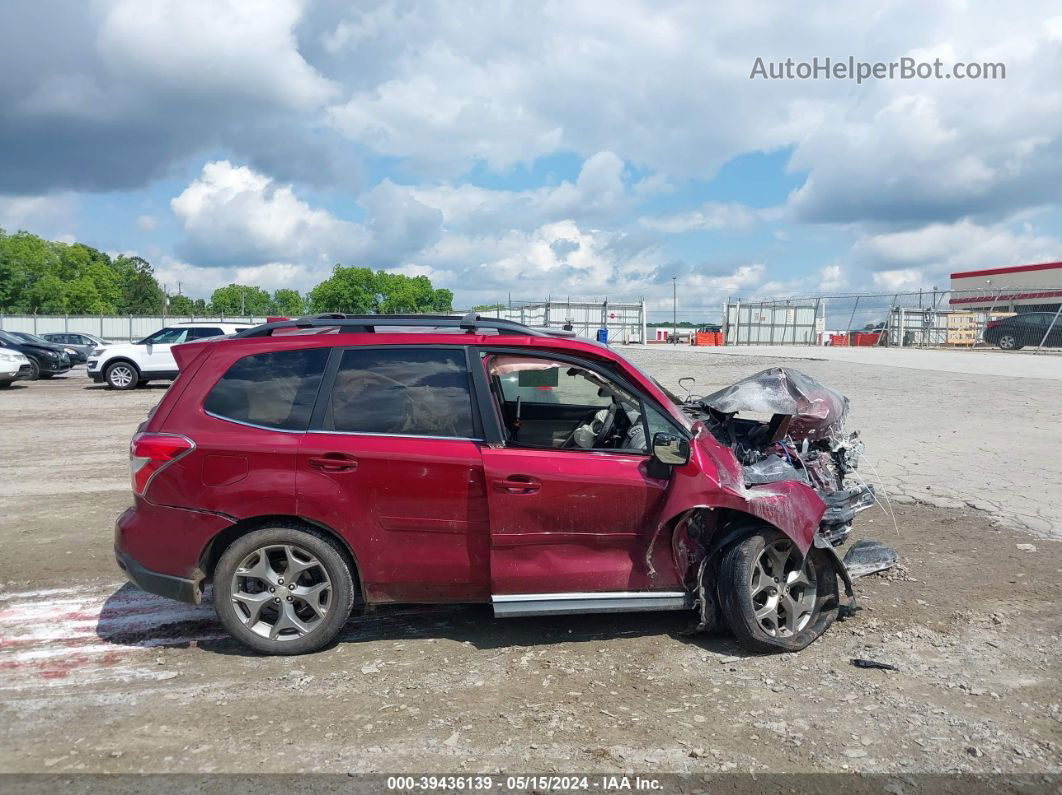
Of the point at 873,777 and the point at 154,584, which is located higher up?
the point at 154,584

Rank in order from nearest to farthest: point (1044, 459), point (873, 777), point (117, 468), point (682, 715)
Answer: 1. point (873, 777)
2. point (682, 715)
3. point (1044, 459)
4. point (117, 468)

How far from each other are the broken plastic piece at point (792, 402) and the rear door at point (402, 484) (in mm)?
2119

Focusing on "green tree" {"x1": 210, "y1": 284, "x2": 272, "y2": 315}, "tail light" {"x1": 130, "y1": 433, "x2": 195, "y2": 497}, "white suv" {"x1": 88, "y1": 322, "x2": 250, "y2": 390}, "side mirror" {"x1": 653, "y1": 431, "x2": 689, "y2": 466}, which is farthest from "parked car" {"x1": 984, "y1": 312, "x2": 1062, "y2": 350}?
"green tree" {"x1": 210, "y1": 284, "x2": 272, "y2": 315}

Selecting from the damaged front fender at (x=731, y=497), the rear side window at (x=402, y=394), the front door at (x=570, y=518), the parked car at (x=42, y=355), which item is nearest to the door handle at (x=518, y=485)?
the front door at (x=570, y=518)

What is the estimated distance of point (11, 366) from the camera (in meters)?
20.1

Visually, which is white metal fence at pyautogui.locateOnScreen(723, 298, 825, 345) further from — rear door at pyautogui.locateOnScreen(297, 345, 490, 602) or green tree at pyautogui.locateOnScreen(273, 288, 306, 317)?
green tree at pyautogui.locateOnScreen(273, 288, 306, 317)

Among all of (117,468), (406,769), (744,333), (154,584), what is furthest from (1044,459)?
(744,333)

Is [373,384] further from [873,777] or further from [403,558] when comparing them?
[873,777]

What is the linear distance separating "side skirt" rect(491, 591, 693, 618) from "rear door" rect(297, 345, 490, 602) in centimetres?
17

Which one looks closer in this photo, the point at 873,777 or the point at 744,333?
the point at 873,777

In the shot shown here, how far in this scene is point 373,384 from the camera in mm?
4426

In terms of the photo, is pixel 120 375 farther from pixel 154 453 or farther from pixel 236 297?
pixel 236 297

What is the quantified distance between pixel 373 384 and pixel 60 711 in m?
2.16

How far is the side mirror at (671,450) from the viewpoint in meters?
4.21
